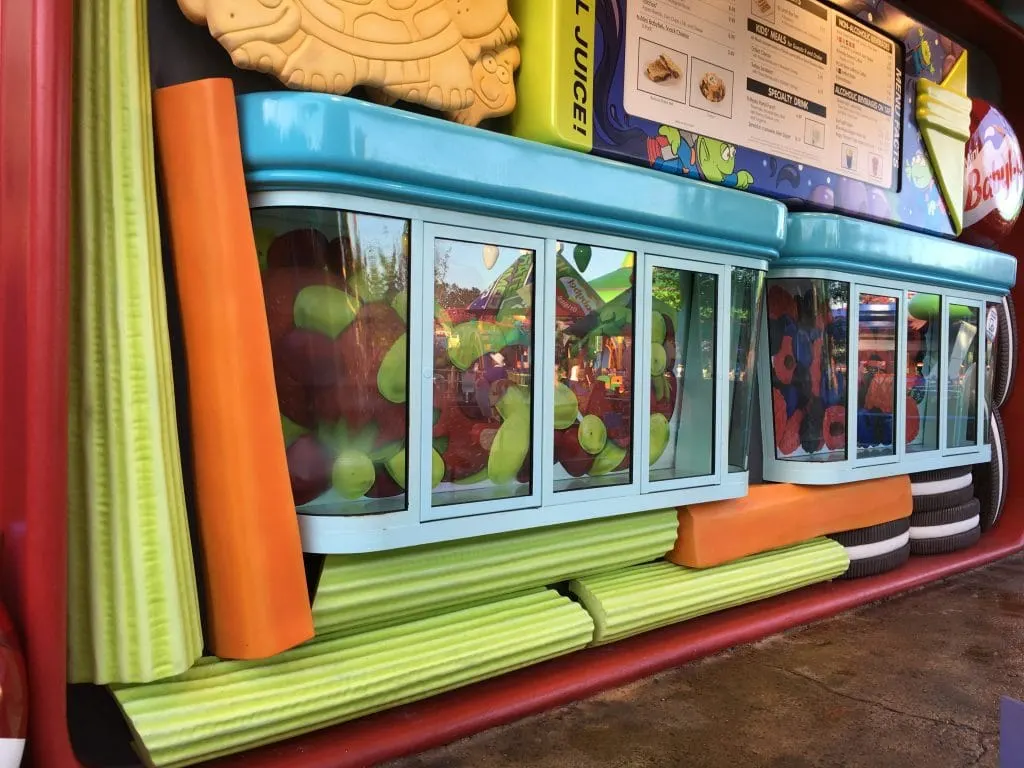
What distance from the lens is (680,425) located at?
2.99 metres

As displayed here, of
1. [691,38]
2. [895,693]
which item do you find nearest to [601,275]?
[691,38]

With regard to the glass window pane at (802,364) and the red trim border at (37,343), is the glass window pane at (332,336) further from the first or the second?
the glass window pane at (802,364)

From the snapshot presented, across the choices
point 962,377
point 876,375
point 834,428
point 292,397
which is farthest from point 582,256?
point 962,377

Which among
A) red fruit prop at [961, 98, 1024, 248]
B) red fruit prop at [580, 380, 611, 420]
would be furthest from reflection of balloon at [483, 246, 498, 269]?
red fruit prop at [961, 98, 1024, 248]

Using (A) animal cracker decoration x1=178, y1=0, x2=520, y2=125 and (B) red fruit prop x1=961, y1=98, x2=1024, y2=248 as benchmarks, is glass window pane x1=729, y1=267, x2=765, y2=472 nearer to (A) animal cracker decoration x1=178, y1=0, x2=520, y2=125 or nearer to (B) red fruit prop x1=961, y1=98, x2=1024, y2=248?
(A) animal cracker decoration x1=178, y1=0, x2=520, y2=125

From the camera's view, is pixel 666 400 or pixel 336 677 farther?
pixel 666 400

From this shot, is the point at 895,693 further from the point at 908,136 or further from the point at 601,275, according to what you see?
the point at 908,136

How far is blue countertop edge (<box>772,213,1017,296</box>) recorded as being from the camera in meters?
3.31

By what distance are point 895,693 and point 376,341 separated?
2.00 metres

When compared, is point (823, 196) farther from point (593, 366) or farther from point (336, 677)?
point (336, 677)

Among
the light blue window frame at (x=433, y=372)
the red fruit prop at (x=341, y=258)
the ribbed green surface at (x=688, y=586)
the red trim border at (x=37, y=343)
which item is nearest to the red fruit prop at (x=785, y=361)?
the ribbed green surface at (x=688, y=586)

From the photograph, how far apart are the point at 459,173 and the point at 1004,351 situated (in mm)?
3914

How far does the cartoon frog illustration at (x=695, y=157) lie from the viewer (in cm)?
273

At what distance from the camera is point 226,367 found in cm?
190
